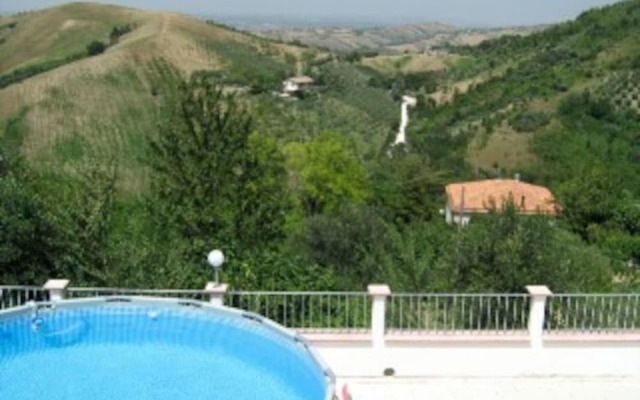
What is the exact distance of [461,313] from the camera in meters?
10.4

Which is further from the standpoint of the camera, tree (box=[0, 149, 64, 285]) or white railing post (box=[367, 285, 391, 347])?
tree (box=[0, 149, 64, 285])

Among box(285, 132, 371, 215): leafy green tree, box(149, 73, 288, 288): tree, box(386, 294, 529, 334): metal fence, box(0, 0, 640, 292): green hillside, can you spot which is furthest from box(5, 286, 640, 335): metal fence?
box(285, 132, 371, 215): leafy green tree

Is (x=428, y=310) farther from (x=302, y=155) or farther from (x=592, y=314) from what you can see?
(x=302, y=155)

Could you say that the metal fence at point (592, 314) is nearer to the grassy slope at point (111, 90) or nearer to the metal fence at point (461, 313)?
the metal fence at point (461, 313)

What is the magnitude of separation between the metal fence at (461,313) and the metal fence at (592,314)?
1.33ft

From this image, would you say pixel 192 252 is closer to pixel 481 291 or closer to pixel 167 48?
pixel 481 291

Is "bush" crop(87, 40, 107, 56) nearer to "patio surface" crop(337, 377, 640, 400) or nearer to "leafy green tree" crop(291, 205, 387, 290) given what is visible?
"leafy green tree" crop(291, 205, 387, 290)

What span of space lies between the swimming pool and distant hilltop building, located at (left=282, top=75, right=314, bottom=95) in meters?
69.8

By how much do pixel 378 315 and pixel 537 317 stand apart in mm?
2178

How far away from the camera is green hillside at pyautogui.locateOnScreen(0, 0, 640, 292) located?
38.7 ft

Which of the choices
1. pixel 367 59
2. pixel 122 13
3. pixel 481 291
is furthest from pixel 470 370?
pixel 122 13

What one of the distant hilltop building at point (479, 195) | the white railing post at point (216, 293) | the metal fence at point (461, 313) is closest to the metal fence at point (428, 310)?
the metal fence at point (461, 313)

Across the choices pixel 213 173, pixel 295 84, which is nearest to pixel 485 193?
pixel 213 173

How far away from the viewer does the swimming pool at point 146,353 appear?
30.2ft
